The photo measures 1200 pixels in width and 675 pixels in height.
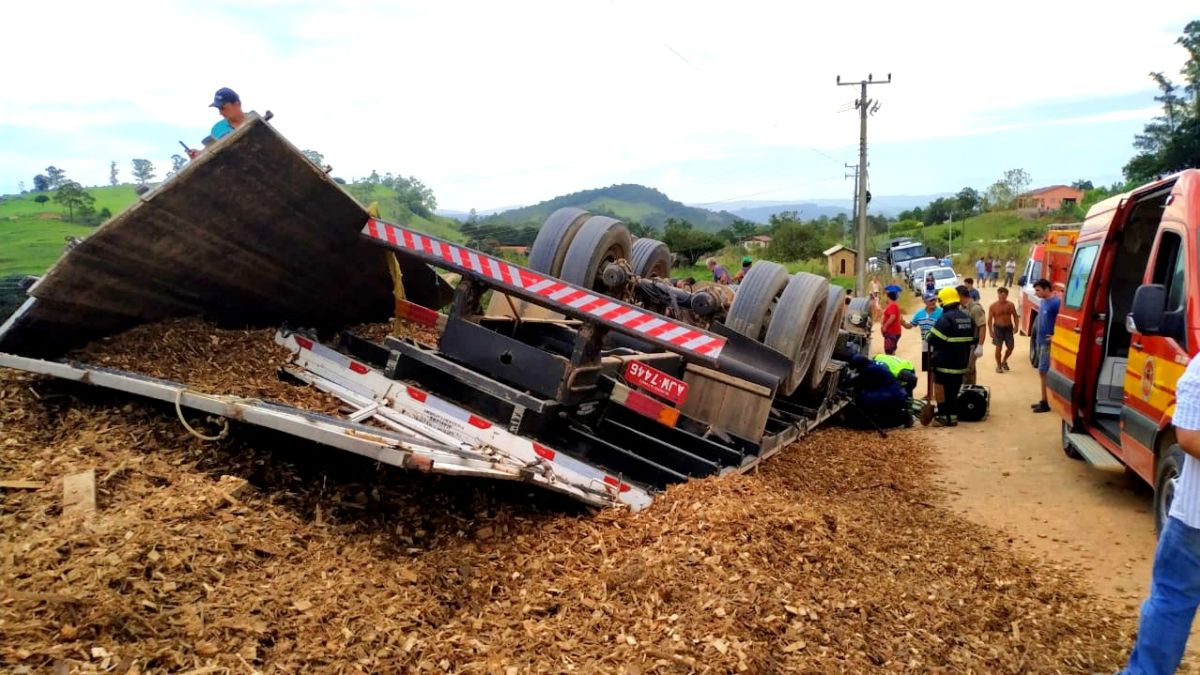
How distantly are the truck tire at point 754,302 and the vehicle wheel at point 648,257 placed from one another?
1565 millimetres

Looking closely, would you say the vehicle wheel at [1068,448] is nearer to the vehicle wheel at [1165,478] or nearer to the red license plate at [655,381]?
the vehicle wheel at [1165,478]

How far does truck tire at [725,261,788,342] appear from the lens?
6.59 metres

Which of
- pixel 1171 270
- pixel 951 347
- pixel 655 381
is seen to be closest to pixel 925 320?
pixel 951 347

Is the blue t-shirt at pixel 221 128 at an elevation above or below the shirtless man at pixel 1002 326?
above

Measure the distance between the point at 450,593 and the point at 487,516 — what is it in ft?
2.23

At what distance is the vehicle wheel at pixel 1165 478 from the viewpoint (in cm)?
490

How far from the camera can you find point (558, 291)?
17.3 ft

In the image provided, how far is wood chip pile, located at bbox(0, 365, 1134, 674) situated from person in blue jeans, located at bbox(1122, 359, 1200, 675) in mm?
406

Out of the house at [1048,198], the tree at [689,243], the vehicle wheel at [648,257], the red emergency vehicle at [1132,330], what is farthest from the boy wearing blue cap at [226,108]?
the house at [1048,198]

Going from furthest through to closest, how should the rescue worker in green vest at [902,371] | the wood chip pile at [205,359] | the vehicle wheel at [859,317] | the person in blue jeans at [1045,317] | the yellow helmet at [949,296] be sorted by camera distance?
1. the vehicle wheel at [859,317]
2. the rescue worker in green vest at [902,371]
3. the person in blue jeans at [1045,317]
4. the yellow helmet at [949,296]
5. the wood chip pile at [205,359]

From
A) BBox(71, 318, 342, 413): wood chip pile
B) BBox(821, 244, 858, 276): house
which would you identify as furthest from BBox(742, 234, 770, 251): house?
BBox(71, 318, 342, 413): wood chip pile

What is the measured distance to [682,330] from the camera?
17.0 ft

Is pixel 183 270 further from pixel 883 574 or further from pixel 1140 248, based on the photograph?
pixel 1140 248

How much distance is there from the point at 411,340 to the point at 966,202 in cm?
8457
